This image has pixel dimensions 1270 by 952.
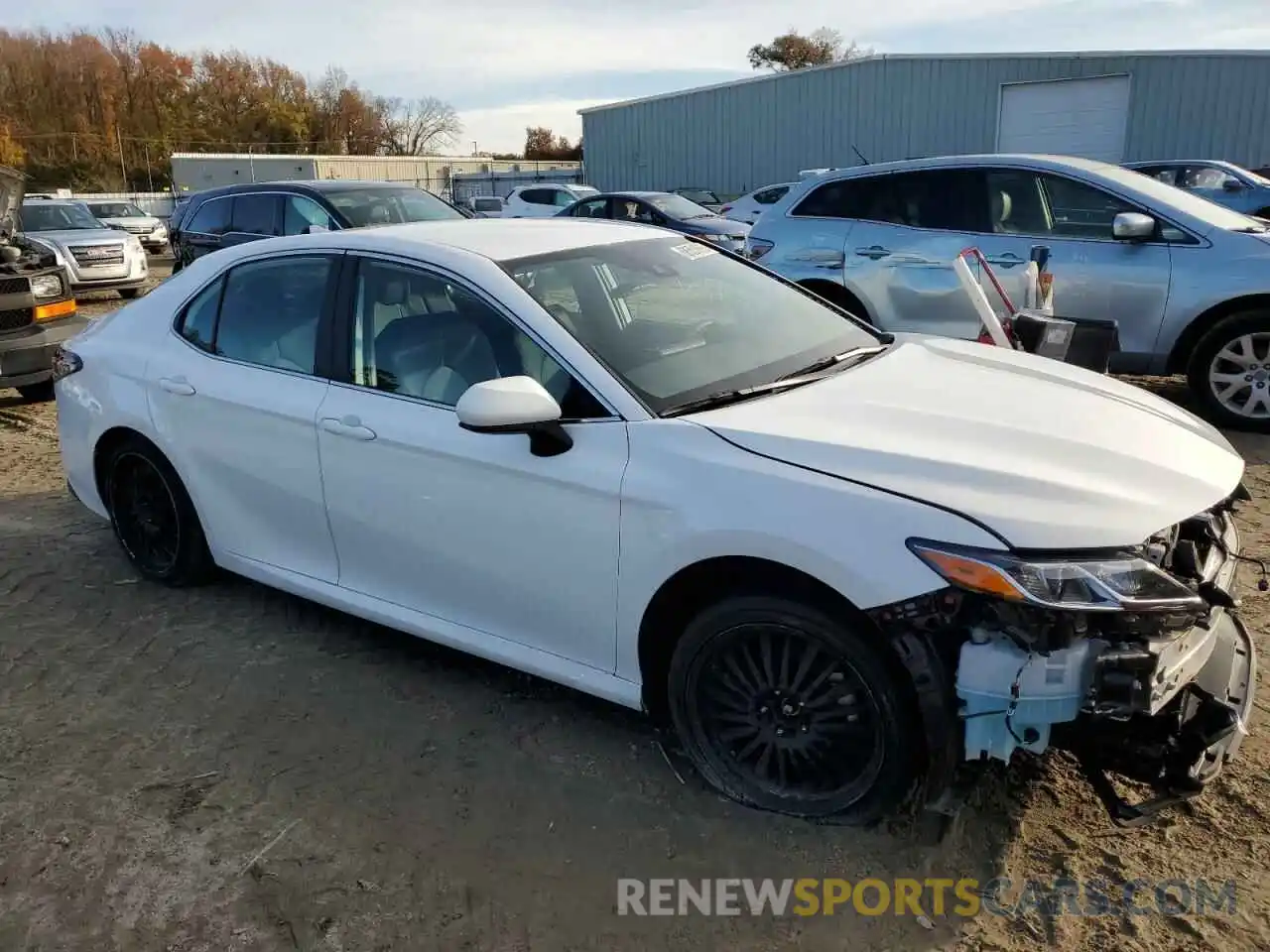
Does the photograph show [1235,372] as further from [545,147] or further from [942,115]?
[545,147]

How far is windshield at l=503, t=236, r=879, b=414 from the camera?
10.3 feet

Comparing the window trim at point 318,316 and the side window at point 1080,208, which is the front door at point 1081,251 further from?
the window trim at point 318,316

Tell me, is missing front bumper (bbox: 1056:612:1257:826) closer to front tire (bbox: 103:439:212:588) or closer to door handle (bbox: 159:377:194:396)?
door handle (bbox: 159:377:194:396)

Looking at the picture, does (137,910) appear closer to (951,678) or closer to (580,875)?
(580,875)

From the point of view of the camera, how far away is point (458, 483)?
10.5ft

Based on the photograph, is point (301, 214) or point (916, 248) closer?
→ point (916, 248)

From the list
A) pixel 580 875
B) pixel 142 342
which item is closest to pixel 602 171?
pixel 142 342

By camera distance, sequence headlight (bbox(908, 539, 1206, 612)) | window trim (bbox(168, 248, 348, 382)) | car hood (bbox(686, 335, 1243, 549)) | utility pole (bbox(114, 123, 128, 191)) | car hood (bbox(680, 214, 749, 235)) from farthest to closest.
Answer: utility pole (bbox(114, 123, 128, 191)) → car hood (bbox(680, 214, 749, 235)) → window trim (bbox(168, 248, 348, 382)) → car hood (bbox(686, 335, 1243, 549)) → headlight (bbox(908, 539, 1206, 612))

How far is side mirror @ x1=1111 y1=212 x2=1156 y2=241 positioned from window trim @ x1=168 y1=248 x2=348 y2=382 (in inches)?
198

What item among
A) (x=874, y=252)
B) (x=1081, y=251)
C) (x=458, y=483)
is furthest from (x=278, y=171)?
(x=458, y=483)

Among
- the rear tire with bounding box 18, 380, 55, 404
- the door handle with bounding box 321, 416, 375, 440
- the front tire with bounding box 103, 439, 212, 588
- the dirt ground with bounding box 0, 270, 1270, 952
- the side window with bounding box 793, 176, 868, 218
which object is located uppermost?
the side window with bounding box 793, 176, 868, 218

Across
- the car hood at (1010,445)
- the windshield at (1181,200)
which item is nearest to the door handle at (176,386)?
the car hood at (1010,445)

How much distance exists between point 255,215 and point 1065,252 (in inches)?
349

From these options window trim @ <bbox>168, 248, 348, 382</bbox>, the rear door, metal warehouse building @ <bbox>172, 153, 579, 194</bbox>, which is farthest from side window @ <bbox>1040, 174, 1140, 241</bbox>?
metal warehouse building @ <bbox>172, 153, 579, 194</bbox>
